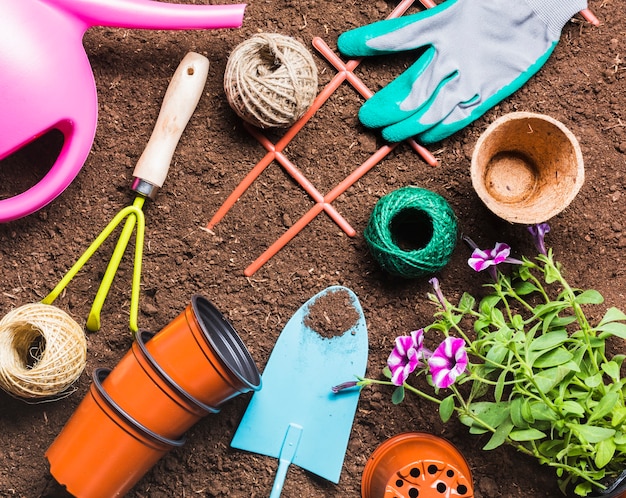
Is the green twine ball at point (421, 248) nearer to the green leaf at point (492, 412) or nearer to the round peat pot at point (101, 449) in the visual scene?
the green leaf at point (492, 412)

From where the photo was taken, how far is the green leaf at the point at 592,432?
965mm

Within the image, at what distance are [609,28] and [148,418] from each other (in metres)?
1.14

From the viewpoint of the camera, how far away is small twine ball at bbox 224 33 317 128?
1130 mm

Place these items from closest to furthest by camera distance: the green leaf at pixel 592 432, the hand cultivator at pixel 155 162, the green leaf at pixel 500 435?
1. the green leaf at pixel 592 432
2. the green leaf at pixel 500 435
3. the hand cultivator at pixel 155 162

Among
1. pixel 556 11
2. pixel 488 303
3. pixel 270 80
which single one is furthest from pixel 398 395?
pixel 556 11

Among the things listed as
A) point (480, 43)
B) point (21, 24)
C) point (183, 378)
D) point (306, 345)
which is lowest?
point (306, 345)

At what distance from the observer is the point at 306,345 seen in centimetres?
124

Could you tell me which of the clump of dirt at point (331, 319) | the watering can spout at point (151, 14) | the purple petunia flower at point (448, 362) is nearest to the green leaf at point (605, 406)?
the purple petunia flower at point (448, 362)

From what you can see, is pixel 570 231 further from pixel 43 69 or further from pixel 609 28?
pixel 43 69

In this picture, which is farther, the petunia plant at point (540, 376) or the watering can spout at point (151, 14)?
the watering can spout at point (151, 14)

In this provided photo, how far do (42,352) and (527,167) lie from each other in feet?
Answer: 3.29

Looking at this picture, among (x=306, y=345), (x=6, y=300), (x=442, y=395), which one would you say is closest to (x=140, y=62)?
(x=6, y=300)

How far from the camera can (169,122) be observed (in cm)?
120

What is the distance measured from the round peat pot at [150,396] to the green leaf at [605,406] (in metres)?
0.63
